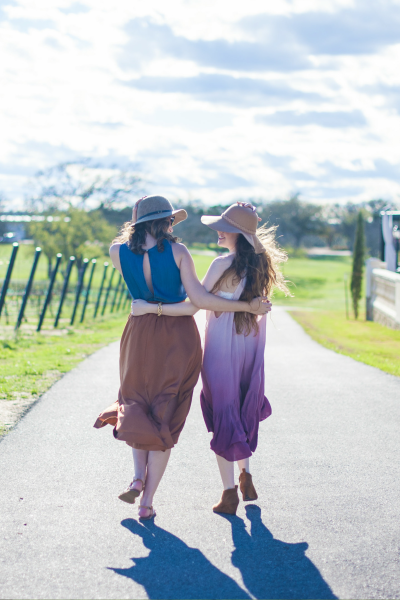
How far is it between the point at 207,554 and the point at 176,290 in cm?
148

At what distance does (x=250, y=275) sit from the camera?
4109 mm

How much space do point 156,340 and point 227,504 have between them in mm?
1035

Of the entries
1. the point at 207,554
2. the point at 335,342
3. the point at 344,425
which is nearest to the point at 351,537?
the point at 207,554

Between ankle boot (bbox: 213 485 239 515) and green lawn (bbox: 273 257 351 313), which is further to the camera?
green lawn (bbox: 273 257 351 313)

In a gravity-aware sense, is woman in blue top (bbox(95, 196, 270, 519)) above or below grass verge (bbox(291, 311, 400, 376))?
above

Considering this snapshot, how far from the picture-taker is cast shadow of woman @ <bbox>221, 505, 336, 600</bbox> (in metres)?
2.96

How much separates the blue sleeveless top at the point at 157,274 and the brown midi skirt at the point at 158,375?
A: 0.13 m

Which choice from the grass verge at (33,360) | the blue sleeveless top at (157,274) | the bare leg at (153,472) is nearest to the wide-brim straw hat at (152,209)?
the blue sleeveless top at (157,274)

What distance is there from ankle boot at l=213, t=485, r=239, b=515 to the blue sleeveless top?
1.17 metres

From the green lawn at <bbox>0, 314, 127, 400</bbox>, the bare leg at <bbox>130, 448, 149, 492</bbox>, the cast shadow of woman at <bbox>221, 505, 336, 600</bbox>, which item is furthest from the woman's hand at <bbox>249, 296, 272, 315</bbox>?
the green lawn at <bbox>0, 314, 127, 400</bbox>

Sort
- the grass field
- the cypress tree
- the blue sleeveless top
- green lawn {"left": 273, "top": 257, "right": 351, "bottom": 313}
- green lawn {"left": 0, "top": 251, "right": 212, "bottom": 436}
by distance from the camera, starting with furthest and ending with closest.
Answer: green lawn {"left": 273, "top": 257, "right": 351, "bottom": 313}
the cypress tree
the grass field
green lawn {"left": 0, "top": 251, "right": 212, "bottom": 436}
the blue sleeveless top

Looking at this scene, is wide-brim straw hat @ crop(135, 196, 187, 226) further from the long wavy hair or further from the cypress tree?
the cypress tree

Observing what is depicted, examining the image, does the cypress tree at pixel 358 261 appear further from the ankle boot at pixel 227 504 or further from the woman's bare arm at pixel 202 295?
the ankle boot at pixel 227 504

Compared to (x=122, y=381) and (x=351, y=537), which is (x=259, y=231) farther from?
(x=351, y=537)
